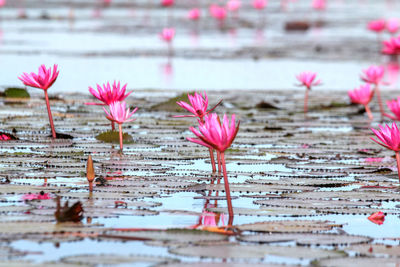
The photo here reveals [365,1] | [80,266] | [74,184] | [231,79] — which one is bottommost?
[80,266]

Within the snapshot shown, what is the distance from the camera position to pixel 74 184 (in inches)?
134

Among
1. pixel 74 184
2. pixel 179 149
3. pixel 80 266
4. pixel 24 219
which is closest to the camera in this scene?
pixel 80 266

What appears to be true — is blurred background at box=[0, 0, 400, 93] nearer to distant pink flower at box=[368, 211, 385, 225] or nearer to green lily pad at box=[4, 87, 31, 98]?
green lily pad at box=[4, 87, 31, 98]

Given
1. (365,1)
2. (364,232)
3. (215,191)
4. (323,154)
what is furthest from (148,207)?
A: (365,1)

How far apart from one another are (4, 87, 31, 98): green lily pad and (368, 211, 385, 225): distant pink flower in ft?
12.8

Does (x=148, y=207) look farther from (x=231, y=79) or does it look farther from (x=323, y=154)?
(x=231, y=79)

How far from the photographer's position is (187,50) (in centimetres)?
1312

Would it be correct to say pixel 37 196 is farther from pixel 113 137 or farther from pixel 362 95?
pixel 362 95

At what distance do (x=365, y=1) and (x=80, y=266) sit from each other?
37997mm

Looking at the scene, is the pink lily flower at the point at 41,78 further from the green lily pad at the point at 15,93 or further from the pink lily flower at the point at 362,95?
the pink lily flower at the point at 362,95

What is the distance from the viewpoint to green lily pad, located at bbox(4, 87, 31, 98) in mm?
6379

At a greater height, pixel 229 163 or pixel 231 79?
pixel 231 79

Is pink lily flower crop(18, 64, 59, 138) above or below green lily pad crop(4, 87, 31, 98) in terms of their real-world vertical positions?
below

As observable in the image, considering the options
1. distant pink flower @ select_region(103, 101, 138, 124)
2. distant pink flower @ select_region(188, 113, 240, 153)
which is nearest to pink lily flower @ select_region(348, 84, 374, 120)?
distant pink flower @ select_region(103, 101, 138, 124)
